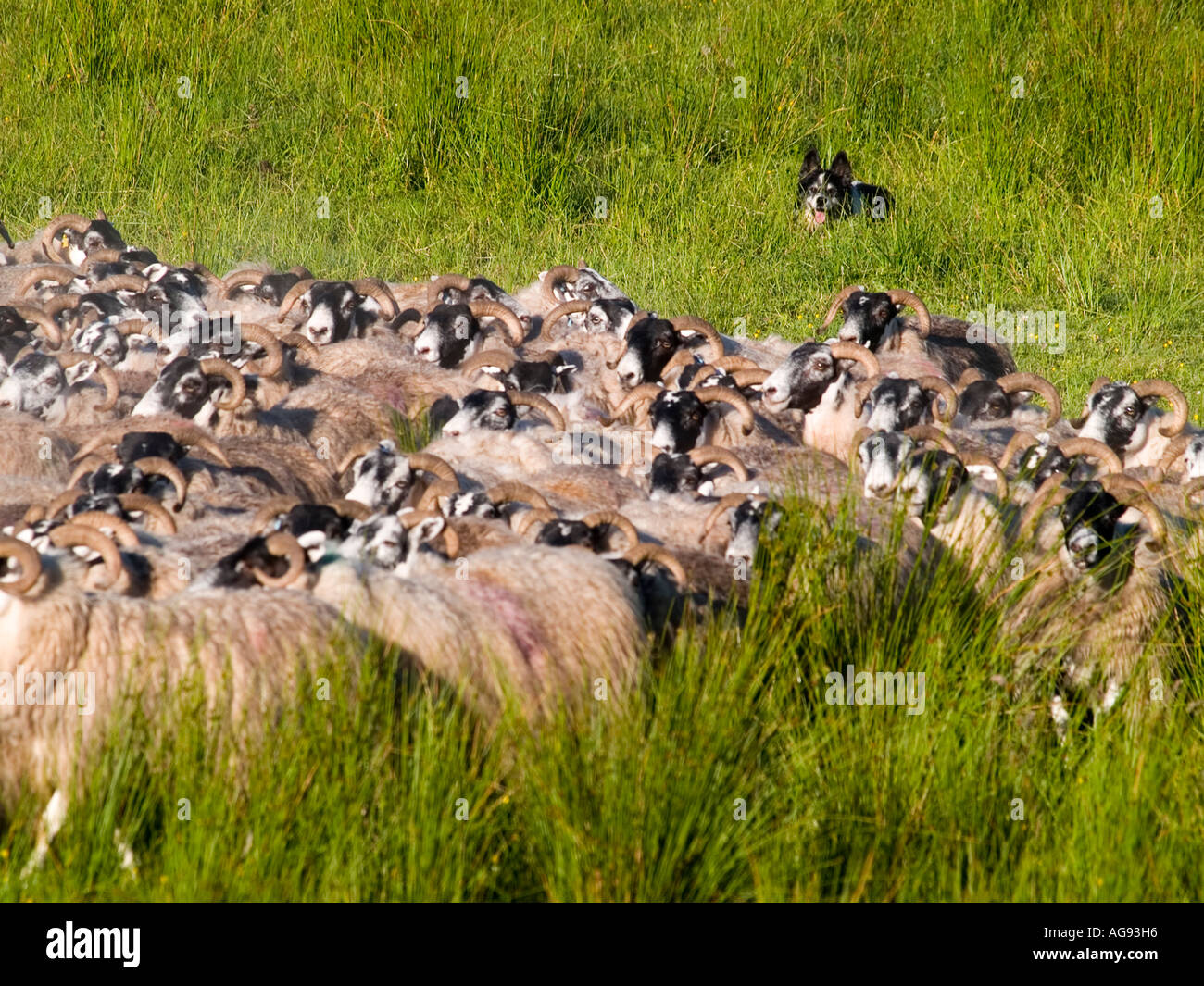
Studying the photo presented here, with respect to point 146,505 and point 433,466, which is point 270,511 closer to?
point 146,505

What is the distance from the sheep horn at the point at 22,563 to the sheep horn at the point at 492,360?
4519 millimetres

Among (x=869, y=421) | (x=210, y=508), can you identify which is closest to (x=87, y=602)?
(x=210, y=508)

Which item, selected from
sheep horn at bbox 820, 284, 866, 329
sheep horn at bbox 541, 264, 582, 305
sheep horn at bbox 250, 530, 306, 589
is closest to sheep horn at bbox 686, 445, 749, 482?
sheep horn at bbox 250, 530, 306, 589

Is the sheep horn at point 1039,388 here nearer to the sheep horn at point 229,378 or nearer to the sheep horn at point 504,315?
the sheep horn at point 504,315

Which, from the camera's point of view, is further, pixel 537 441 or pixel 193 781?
pixel 537 441

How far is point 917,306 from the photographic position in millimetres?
9953

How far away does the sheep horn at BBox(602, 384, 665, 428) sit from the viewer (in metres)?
8.77

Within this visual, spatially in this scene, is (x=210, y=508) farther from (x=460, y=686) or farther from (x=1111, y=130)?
(x=1111, y=130)

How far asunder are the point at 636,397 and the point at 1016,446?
222cm

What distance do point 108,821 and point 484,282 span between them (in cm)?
682

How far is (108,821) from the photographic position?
172 inches

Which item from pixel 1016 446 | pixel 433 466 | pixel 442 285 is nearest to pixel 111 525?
pixel 433 466

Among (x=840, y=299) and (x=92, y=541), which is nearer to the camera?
(x=92, y=541)

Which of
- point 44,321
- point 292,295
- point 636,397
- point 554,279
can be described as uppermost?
point 554,279
